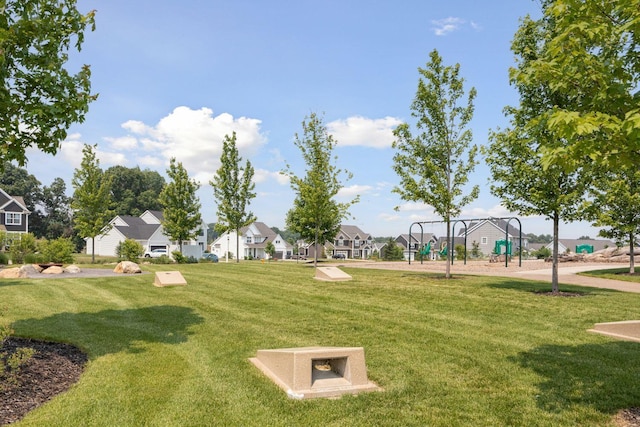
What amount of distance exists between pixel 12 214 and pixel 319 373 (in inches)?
2717

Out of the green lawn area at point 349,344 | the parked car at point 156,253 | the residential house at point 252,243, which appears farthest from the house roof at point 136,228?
the green lawn area at point 349,344

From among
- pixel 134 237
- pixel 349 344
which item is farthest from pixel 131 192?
pixel 349 344

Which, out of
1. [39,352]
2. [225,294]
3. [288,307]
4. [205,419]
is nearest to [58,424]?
[205,419]

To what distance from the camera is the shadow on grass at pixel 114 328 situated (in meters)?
8.48

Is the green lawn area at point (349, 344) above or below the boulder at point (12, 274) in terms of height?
below

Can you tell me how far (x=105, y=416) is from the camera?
201 inches

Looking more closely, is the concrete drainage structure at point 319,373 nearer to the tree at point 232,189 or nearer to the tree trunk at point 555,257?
the tree trunk at point 555,257

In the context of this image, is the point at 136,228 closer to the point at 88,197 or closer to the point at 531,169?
the point at 88,197

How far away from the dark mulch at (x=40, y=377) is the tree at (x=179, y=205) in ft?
110

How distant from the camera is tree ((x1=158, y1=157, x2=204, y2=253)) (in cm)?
4128

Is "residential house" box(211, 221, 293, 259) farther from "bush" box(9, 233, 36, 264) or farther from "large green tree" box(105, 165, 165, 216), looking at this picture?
"bush" box(9, 233, 36, 264)

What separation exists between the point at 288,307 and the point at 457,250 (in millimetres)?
54341

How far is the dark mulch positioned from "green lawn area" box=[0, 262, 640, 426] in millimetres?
206

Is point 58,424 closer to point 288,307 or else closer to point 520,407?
point 520,407
